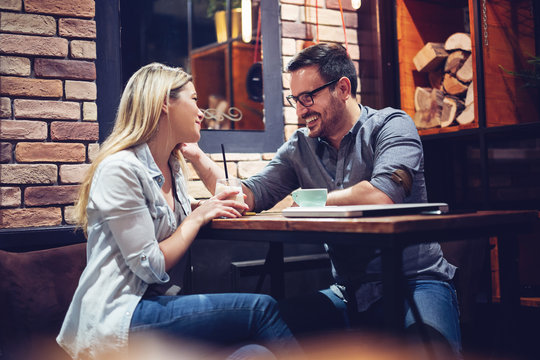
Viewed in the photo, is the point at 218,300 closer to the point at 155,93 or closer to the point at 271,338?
the point at 271,338

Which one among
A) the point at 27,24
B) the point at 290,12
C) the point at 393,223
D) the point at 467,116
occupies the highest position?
the point at 290,12

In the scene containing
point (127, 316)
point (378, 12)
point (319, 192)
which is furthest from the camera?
point (378, 12)

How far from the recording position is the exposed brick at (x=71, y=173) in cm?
220

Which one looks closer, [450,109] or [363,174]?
[363,174]

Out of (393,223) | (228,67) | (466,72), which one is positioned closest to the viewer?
(393,223)

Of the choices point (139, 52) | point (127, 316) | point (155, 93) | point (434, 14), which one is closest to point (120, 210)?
A: point (127, 316)

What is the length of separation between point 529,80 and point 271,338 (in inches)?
81.0

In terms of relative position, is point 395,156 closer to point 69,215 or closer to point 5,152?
point 69,215

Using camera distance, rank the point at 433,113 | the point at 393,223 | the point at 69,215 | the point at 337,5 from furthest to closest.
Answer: the point at 337,5
the point at 433,113
the point at 69,215
the point at 393,223

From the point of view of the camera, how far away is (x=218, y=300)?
1419mm

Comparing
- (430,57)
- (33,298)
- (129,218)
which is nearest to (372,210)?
(129,218)

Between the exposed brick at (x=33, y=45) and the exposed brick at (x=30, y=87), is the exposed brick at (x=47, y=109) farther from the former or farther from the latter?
the exposed brick at (x=33, y=45)

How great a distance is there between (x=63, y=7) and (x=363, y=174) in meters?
1.43

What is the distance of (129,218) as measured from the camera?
4.61 feet
